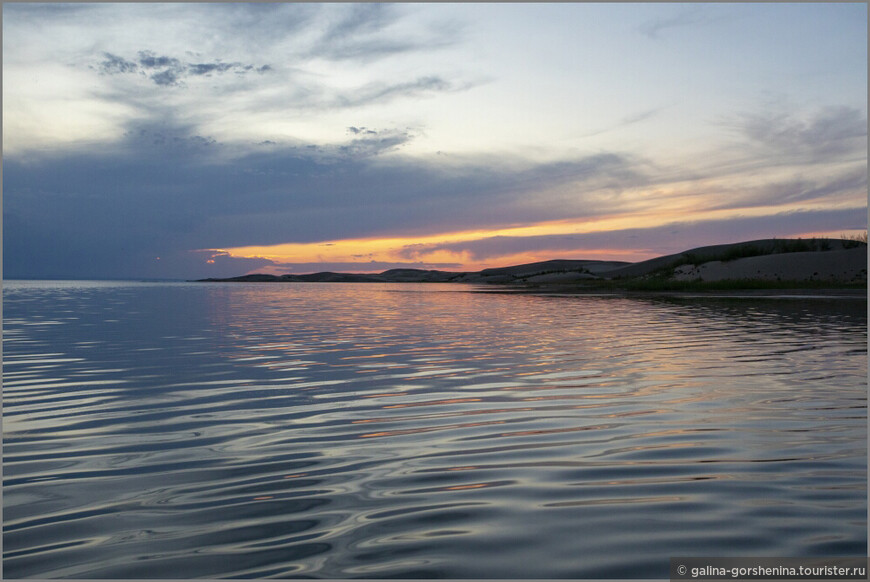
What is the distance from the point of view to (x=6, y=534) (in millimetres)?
5082

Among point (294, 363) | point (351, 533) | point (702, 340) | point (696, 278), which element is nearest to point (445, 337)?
point (294, 363)

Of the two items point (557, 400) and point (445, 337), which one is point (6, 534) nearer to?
point (557, 400)

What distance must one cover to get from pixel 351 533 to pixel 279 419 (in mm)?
4019

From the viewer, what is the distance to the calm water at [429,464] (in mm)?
4598

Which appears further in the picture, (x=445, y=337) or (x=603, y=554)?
(x=445, y=337)

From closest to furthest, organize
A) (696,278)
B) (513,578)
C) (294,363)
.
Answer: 1. (513,578)
2. (294,363)
3. (696,278)

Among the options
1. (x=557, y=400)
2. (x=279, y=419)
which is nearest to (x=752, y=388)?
(x=557, y=400)

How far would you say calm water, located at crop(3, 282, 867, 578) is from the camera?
4.60 meters

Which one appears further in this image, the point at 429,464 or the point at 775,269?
the point at 775,269

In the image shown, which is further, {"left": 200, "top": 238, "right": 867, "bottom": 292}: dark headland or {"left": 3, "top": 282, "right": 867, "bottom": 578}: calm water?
{"left": 200, "top": 238, "right": 867, "bottom": 292}: dark headland

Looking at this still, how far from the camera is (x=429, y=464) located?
655 centimetres

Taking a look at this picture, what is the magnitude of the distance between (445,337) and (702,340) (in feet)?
24.9

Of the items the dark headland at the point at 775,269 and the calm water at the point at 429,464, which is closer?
the calm water at the point at 429,464

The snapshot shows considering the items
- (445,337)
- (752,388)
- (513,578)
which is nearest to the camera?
(513,578)
